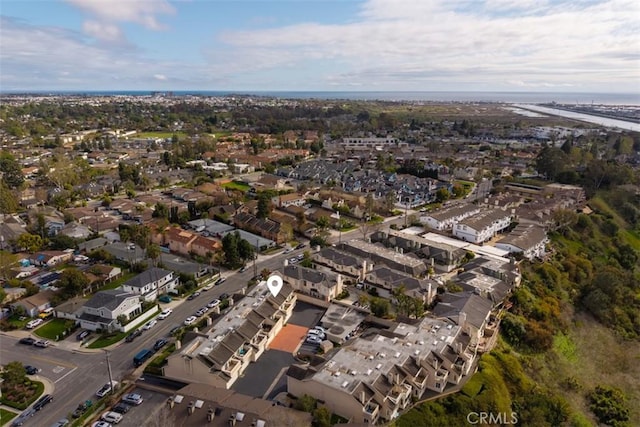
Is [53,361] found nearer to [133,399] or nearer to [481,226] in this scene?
[133,399]

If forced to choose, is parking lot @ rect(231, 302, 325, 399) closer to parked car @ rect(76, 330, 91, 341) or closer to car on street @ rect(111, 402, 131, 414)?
car on street @ rect(111, 402, 131, 414)

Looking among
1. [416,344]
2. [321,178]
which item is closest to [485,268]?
[416,344]

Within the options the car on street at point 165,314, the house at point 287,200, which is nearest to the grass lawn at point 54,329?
the car on street at point 165,314

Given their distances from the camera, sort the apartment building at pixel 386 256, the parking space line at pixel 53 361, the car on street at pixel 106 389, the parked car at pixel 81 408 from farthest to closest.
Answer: the apartment building at pixel 386 256 < the parking space line at pixel 53 361 < the car on street at pixel 106 389 < the parked car at pixel 81 408

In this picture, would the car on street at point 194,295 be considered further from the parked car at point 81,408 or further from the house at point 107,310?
Result: the parked car at point 81,408

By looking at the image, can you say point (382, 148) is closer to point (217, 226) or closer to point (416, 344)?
point (217, 226)

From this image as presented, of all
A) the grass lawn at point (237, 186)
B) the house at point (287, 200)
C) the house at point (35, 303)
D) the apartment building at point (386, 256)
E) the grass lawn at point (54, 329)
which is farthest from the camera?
the grass lawn at point (237, 186)

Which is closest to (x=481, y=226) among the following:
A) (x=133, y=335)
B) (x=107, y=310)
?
(x=133, y=335)
